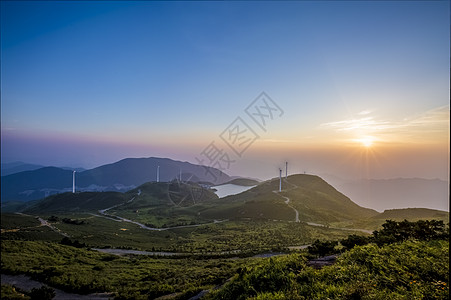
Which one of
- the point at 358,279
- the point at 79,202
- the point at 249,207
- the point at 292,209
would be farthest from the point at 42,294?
the point at 79,202

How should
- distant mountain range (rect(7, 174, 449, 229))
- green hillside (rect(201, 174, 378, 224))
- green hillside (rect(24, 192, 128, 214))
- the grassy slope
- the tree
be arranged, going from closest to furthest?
the grassy slope, the tree, distant mountain range (rect(7, 174, 449, 229)), green hillside (rect(201, 174, 378, 224)), green hillside (rect(24, 192, 128, 214))

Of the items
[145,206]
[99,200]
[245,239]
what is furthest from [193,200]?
[245,239]

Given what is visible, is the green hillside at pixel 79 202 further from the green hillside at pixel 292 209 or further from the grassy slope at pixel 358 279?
the grassy slope at pixel 358 279

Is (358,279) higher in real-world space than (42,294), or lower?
higher

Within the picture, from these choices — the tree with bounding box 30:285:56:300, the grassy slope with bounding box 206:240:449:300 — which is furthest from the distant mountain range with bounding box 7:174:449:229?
the grassy slope with bounding box 206:240:449:300

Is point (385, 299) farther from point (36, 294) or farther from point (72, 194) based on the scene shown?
point (72, 194)

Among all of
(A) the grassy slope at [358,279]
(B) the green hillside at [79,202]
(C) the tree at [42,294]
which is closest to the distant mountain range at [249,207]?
(B) the green hillside at [79,202]

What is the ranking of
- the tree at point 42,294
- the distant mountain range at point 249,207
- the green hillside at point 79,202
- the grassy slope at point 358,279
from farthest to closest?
the green hillside at point 79,202 < the distant mountain range at point 249,207 < the tree at point 42,294 < the grassy slope at point 358,279

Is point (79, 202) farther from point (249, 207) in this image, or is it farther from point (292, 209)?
point (292, 209)

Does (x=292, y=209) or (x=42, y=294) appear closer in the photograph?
(x=42, y=294)

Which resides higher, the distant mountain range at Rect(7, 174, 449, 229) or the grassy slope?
the grassy slope

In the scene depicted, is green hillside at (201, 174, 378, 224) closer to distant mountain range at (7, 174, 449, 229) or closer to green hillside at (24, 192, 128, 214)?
distant mountain range at (7, 174, 449, 229)
